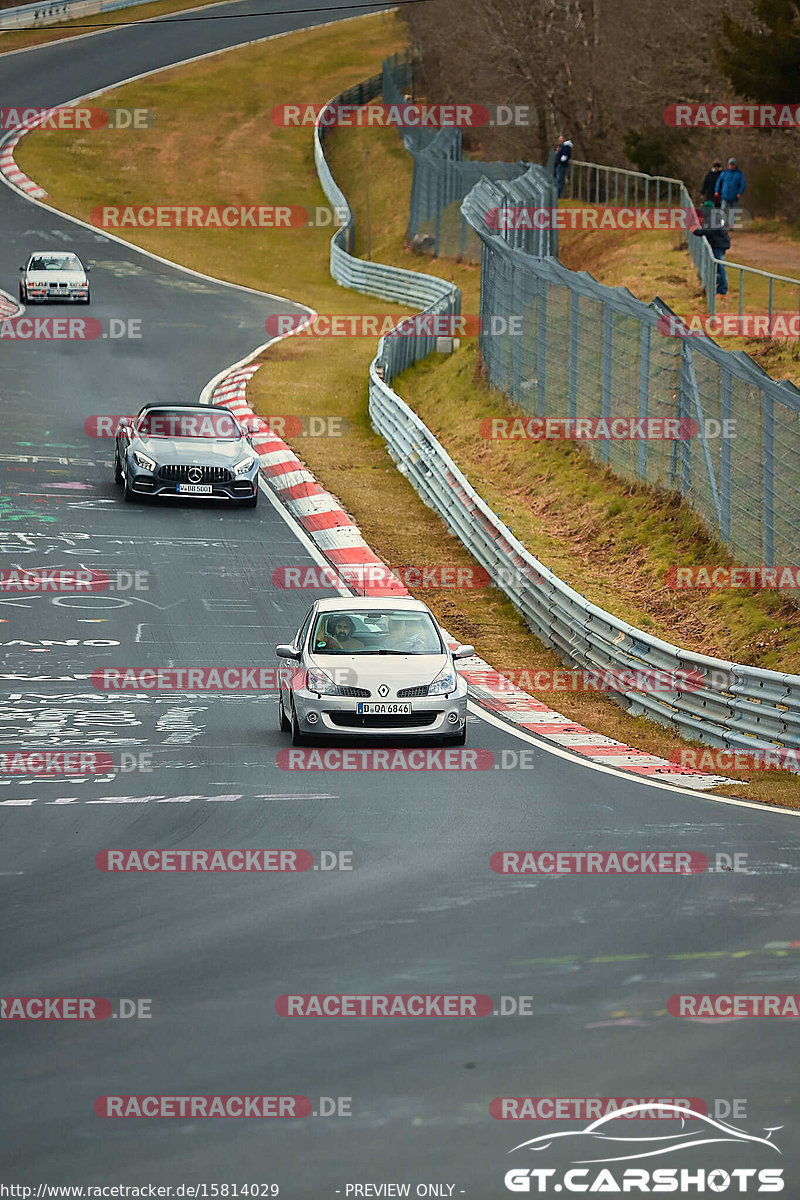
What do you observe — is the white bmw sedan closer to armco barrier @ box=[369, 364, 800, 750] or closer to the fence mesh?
the fence mesh

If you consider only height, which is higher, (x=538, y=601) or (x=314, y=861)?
(x=314, y=861)

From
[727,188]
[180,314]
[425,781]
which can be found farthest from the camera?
[180,314]

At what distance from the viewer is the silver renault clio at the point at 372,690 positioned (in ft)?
48.0

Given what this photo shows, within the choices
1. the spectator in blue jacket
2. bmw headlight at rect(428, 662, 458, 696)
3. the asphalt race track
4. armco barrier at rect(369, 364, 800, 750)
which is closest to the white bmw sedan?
armco barrier at rect(369, 364, 800, 750)

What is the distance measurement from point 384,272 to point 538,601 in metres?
30.4

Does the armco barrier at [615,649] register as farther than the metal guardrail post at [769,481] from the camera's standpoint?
No

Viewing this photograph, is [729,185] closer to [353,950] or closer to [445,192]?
[445,192]

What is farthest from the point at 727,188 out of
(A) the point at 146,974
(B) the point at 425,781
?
(A) the point at 146,974

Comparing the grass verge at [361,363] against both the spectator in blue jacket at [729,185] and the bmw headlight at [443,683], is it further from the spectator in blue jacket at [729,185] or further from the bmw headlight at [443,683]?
the spectator in blue jacket at [729,185]

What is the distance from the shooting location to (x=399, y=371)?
3809 cm

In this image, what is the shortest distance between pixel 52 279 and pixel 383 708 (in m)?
32.3

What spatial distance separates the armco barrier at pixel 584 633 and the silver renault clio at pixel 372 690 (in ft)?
9.06

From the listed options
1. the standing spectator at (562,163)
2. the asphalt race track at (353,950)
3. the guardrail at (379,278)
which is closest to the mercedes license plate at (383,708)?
the asphalt race track at (353,950)

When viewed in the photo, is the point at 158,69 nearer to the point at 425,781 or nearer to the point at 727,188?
the point at 727,188
